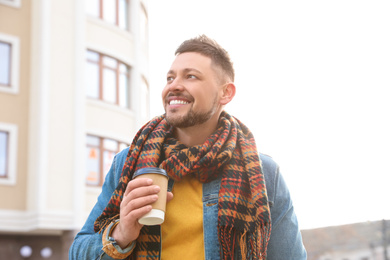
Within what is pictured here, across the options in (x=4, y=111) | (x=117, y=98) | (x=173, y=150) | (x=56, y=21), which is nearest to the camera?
(x=173, y=150)

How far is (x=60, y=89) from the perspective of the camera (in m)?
16.7

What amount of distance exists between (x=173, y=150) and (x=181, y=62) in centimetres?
48

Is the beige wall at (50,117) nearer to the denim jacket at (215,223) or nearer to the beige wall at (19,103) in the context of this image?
the beige wall at (19,103)

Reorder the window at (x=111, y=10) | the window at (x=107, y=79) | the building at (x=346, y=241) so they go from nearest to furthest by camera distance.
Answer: the window at (x=107, y=79) < the window at (x=111, y=10) < the building at (x=346, y=241)

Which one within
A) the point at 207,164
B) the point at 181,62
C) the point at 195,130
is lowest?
the point at 207,164

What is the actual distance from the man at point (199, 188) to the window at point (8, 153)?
13.6m

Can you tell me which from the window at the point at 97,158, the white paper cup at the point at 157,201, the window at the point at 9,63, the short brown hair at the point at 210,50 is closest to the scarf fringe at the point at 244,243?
the white paper cup at the point at 157,201

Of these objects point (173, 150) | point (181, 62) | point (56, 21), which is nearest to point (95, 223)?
point (173, 150)

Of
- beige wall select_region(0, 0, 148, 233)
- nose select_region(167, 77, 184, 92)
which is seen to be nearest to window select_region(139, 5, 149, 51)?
beige wall select_region(0, 0, 148, 233)

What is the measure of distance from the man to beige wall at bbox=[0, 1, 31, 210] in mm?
13654

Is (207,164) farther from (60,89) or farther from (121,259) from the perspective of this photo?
(60,89)

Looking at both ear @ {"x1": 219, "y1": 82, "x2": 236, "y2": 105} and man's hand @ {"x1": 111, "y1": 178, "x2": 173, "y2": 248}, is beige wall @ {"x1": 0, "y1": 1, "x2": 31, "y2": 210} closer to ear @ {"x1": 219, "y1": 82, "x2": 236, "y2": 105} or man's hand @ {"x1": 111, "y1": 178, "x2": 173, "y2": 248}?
ear @ {"x1": 219, "y1": 82, "x2": 236, "y2": 105}

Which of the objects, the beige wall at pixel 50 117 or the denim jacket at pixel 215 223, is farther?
the beige wall at pixel 50 117

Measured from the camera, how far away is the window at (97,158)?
1700cm
